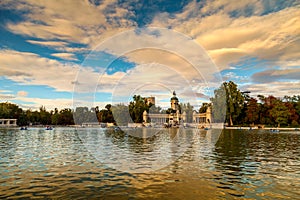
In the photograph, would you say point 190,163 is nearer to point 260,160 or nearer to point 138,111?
point 260,160

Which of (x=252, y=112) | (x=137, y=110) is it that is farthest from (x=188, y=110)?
(x=252, y=112)

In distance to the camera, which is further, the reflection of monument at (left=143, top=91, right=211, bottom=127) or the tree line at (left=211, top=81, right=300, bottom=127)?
the reflection of monument at (left=143, top=91, right=211, bottom=127)

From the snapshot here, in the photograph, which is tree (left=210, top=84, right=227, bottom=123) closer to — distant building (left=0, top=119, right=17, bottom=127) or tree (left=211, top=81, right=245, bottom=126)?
tree (left=211, top=81, right=245, bottom=126)

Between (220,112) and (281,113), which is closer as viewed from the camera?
(281,113)

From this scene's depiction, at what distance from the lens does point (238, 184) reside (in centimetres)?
1500

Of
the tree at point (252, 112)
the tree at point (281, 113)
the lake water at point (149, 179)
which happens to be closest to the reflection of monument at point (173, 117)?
the tree at point (252, 112)

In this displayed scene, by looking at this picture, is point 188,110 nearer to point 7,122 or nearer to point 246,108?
point 246,108

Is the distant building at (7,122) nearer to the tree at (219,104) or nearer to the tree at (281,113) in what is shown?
the tree at (219,104)

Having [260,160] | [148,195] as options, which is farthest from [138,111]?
[148,195]

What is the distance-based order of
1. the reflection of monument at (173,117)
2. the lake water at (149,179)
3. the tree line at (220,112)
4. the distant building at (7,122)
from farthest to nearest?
the reflection of monument at (173,117) < the distant building at (7,122) < the tree line at (220,112) < the lake water at (149,179)

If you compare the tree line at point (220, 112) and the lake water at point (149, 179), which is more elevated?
the tree line at point (220, 112)

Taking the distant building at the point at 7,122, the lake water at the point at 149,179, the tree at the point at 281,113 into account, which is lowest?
the lake water at the point at 149,179

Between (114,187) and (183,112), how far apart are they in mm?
155201

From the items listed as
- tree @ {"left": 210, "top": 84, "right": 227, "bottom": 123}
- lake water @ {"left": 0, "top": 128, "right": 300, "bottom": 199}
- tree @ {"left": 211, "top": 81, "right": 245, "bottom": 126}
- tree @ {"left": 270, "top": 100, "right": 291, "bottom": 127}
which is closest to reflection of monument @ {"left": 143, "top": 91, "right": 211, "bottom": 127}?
tree @ {"left": 210, "top": 84, "right": 227, "bottom": 123}
